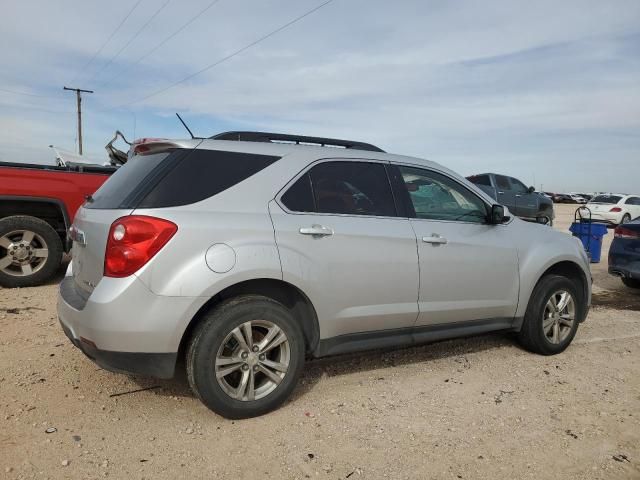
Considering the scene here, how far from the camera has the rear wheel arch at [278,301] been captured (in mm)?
3178

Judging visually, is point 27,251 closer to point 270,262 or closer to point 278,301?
point 278,301

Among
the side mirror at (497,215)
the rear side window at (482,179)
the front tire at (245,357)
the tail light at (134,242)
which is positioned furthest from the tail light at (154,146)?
the rear side window at (482,179)

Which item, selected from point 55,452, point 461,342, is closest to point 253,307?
point 55,452

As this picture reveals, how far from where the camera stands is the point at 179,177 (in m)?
3.20

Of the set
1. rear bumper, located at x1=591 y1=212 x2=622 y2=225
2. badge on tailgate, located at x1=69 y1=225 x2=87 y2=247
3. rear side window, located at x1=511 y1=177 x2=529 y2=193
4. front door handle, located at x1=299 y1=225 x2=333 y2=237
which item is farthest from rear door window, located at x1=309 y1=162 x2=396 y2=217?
rear bumper, located at x1=591 y1=212 x2=622 y2=225

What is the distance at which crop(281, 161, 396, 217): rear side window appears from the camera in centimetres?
353

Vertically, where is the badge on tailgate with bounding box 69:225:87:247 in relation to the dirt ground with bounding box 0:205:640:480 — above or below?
above

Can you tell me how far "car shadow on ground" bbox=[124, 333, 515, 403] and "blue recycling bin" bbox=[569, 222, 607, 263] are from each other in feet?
20.3

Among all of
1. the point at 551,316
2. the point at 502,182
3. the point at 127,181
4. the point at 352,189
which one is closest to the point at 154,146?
the point at 127,181

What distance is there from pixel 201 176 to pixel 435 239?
5.78 ft

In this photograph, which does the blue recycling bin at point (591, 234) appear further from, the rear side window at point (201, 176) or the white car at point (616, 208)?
the white car at point (616, 208)

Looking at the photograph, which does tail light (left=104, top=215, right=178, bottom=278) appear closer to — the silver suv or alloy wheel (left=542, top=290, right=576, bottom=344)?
the silver suv

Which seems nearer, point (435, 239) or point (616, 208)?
point (435, 239)

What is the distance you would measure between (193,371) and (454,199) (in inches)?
97.1
